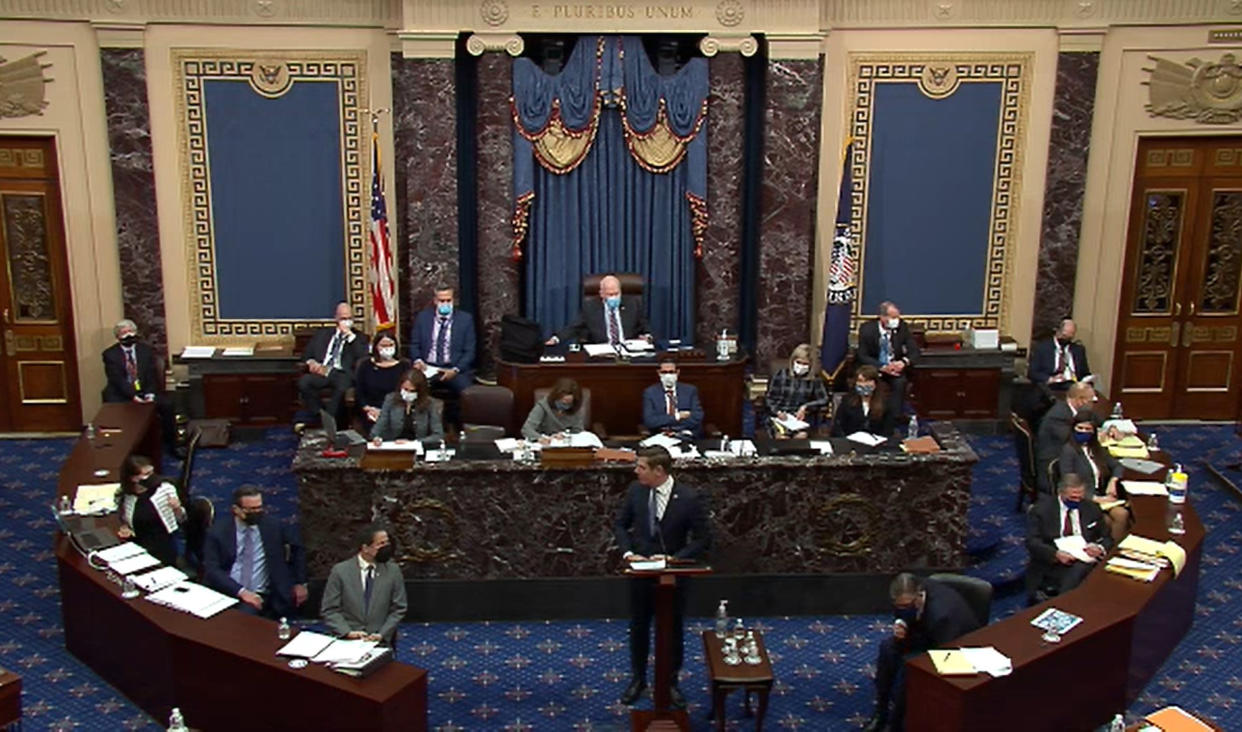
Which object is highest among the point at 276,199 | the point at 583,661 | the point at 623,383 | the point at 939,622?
the point at 276,199

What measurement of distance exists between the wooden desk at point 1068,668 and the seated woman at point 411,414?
13.7ft

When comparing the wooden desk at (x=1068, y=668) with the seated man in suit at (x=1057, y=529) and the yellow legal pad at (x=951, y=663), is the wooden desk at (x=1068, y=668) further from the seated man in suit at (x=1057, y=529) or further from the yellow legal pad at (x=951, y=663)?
the seated man in suit at (x=1057, y=529)

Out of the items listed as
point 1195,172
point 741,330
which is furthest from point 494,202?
point 1195,172

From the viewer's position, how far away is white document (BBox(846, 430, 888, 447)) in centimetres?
920

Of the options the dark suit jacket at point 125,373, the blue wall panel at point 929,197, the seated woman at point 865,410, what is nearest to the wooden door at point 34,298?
the dark suit jacket at point 125,373

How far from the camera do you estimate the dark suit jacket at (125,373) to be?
11375 mm

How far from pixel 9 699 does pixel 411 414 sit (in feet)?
12.3

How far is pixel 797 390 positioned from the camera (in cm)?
1070

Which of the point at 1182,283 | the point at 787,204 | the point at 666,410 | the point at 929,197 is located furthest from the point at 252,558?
the point at 1182,283

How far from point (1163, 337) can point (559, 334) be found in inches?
233

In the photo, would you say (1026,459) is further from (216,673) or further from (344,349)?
(216,673)

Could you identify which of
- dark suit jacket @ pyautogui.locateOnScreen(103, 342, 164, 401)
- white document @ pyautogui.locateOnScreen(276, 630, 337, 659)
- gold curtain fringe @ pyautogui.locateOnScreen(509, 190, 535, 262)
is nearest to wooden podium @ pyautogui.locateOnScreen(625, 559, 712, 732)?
white document @ pyautogui.locateOnScreen(276, 630, 337, 659)

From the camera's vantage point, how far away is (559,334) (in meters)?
11.8

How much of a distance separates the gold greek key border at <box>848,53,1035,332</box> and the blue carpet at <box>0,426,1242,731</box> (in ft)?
9.35
